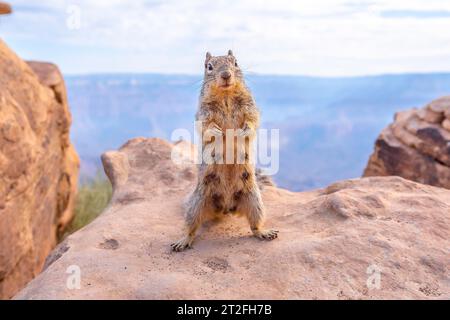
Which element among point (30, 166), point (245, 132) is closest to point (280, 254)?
point (245, 132)

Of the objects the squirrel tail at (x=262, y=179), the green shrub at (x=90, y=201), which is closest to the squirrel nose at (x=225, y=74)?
the squirrel tail at (x=262, y=179)

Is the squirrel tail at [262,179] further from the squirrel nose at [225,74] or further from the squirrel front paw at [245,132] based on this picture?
the squirrel nose at [225,74]

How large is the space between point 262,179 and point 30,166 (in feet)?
12.8

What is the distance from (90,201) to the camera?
13.2 m

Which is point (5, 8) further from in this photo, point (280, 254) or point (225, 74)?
point (280, 254)

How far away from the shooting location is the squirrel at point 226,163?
542cm

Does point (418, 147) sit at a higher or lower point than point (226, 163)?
lower

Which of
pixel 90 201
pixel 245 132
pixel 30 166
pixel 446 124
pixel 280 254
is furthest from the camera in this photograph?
pixel 90 201

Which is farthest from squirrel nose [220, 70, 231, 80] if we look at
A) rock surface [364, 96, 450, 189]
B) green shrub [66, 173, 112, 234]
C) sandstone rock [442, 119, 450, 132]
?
green shrub [66, 173, 112, 234]

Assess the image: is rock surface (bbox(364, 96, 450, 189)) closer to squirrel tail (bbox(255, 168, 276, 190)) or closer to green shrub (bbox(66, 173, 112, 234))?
squirrel tail (bbox(255, 168, 276, 190))

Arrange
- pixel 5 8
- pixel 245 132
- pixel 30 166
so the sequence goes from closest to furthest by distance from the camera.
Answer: pixel 245 132 → pixel 30 166 → pixel 5 8

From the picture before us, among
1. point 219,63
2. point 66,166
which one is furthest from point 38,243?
point 219,63

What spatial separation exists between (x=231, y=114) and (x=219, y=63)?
1.99 ft
